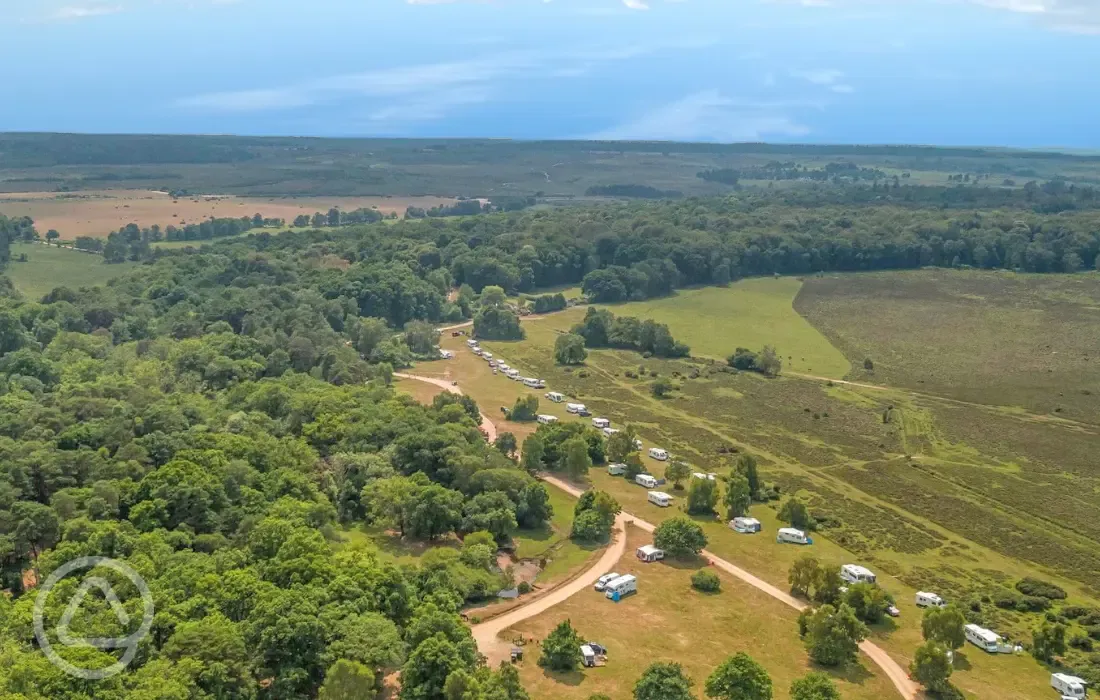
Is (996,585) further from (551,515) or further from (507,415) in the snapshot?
(507,415)

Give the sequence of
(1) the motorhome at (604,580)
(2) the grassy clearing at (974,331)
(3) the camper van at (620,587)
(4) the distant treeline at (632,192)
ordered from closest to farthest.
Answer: (3) the camper van at (620,587) < (1) the motorhome at (604,580) < (2) the grassy clearing at (974,331) < (4) the distant treeline at (632,192)

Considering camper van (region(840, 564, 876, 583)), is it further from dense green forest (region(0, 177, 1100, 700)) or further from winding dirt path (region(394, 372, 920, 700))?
dense green forest (region(0, 177, 1100, 700))

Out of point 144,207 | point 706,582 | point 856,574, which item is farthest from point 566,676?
point 144,207

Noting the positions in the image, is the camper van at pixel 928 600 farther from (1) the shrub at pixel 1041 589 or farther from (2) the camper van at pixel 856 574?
(1) the shrub at pixel 1041 589

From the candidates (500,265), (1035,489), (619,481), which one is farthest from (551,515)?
(500,265)

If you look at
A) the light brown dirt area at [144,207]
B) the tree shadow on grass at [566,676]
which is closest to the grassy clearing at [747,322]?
the tree shadow on grass at [566,676]

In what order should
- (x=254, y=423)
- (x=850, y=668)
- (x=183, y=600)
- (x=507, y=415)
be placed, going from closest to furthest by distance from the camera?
(x=183, y=600)
(x=850, y=668)
(x=254, y=423)
(x=507, y=415)

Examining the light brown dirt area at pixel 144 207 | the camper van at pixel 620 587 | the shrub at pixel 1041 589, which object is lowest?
the shrub at pixel 1041 589
